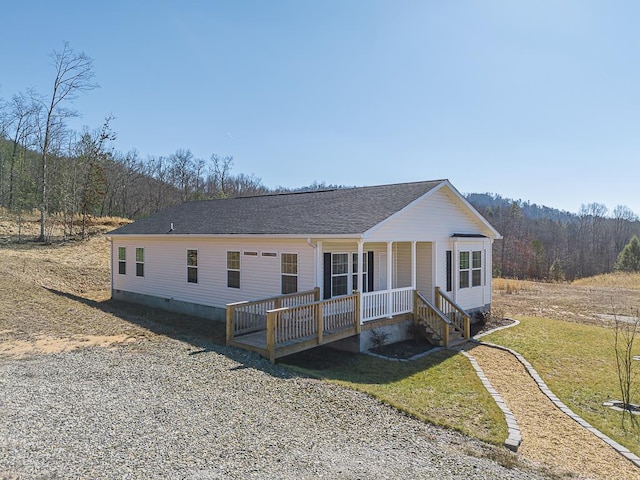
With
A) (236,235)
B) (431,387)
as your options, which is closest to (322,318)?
(431,387)

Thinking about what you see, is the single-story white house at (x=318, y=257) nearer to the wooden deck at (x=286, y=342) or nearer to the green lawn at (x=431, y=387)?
the wooden deck at (x=286, y=342)

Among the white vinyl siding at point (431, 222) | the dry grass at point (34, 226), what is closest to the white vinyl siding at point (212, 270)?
the white vinyl siding at point (431, 222)

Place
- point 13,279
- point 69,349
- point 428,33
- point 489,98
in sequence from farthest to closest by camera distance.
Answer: point 13,279, point 489,98, point 428,33, point 69,349

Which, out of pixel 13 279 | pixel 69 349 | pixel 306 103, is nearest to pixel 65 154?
pixel 13 279

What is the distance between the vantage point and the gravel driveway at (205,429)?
15.1ft

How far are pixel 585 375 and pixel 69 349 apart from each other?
12144 millimetres

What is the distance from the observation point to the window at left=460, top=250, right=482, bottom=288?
1518 centimetres

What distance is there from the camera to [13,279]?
1730 cm

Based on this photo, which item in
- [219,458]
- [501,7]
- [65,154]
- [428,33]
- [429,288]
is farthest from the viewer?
[65,154]

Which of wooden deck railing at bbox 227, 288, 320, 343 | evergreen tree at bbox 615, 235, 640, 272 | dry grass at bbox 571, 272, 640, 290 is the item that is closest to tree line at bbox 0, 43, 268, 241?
wooden deck railing at bbox 227, 288, 320, 343

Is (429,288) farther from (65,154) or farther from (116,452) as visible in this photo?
(65,154)

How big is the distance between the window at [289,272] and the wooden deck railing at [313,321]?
5.33 ft

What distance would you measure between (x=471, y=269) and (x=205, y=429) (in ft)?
40.8

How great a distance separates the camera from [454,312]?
45.3 feet
